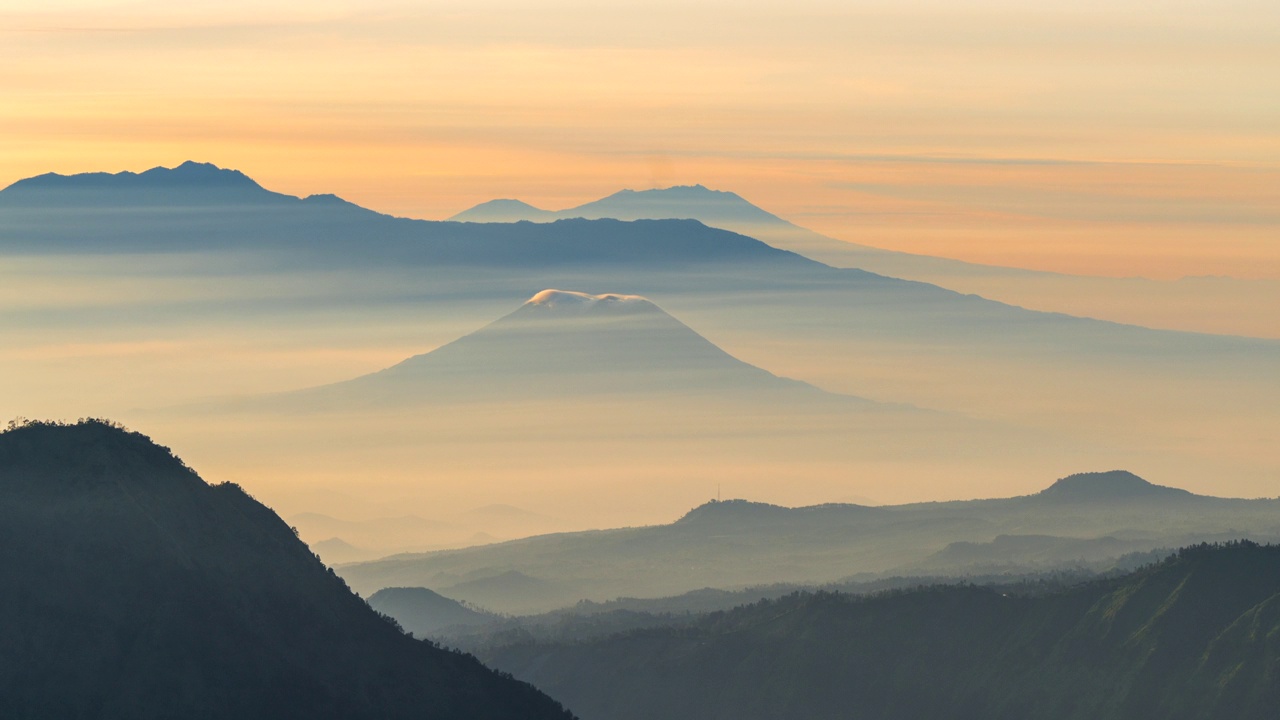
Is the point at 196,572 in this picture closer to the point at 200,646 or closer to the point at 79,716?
the point at 200,646

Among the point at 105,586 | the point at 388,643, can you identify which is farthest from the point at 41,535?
the point at 388,643

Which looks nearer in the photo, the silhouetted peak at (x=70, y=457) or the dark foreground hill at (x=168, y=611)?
the dark foreground hill at (x=168, y=611)

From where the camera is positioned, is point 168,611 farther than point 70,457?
No

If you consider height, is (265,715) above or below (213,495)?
below

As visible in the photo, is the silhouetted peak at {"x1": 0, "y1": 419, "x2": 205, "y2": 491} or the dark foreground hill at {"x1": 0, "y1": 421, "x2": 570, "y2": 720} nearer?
the dark foreground hill at {"x1": 0, "y1": 421, "x2": 570, "y2": 720}

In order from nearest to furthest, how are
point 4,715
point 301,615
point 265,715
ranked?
point 4,715 < point 265,715 < point 301,615

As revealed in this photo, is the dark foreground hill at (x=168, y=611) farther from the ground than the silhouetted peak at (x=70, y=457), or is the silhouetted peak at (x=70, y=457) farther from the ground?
the silhouetted peak at (x=70, y=457)

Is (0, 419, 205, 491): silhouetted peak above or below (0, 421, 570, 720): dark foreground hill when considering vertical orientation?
above

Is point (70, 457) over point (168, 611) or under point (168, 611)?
over
